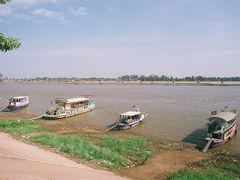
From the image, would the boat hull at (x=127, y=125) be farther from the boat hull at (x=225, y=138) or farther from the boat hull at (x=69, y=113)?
the boat hull at (x=69, y=113)

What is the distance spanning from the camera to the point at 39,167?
1319cm

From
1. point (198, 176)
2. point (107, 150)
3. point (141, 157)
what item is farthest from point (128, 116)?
point (198, 176)

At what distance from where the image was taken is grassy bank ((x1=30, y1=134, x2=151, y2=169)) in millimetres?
18203

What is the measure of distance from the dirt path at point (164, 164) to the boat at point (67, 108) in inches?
949

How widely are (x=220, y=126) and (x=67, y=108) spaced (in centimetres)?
2558

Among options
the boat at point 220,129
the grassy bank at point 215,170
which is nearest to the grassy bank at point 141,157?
the grassy bank at point 215,170

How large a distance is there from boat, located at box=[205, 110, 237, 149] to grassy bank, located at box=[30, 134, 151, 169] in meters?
7.50

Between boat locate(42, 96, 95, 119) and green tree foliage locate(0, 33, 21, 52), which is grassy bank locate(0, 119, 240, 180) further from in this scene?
boat locate(42, 96, 95, 119)

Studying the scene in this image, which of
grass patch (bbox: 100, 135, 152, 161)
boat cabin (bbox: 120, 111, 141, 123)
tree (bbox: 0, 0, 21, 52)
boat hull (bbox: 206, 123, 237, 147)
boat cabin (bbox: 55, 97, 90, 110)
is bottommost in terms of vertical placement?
boat hull (bbox: 206, 123, 237, 147)

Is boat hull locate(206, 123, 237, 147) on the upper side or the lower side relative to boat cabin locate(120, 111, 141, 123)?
lower

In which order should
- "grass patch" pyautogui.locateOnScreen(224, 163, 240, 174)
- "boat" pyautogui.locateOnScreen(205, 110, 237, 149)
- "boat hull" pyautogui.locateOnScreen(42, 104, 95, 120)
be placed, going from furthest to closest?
"boat hull" pyautogui.locateOnScreen(42, 104, 95, 120), "boat" pyautogui.locateOnScreen(205, 110, 237, 149), "grass patch" pyautogui.locateOnScreen(224, 163, 240, 174)

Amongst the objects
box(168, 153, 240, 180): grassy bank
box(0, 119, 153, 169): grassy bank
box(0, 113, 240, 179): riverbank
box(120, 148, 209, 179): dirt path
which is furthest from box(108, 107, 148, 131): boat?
box(168, 153, 240, 180): grassy bank

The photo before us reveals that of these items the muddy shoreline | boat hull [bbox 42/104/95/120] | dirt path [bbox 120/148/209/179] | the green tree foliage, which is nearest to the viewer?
the green tree foliage

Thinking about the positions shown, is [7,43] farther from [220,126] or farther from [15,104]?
[15,104]
